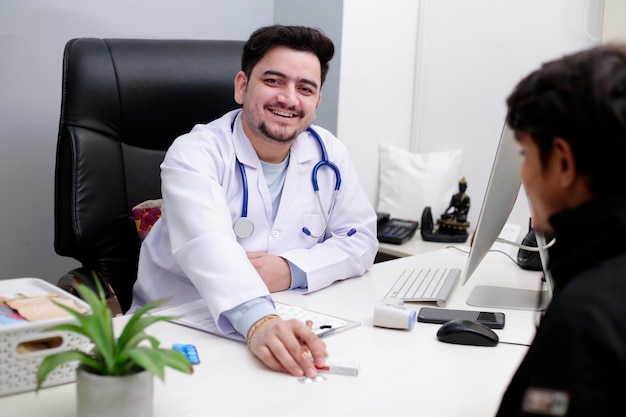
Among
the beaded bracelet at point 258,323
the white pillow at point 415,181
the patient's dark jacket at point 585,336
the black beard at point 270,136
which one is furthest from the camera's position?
the white pillow at point 415,181

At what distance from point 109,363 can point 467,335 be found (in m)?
0.68

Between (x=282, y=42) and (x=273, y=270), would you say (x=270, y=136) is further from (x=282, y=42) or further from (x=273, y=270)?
(x=273, y=270)

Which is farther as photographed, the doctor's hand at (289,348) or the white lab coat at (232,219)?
the white lab coat at (232,219)

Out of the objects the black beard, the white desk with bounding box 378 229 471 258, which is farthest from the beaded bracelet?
the white desk with bounding box 378 229 471 258

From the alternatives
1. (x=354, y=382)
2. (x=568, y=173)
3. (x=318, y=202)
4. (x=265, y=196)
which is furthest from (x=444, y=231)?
(x=568, y=173)

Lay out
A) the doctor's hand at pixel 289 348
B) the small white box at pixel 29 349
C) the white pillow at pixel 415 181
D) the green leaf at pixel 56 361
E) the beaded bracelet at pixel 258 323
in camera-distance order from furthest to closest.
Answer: the white pillow at pixel 415 181 < the beaded bracelet at pixel 258 323 < the doctor's hand at pixel 289 348 < the small white box at pixel 29 349 < the green leaf at pixel 56 361

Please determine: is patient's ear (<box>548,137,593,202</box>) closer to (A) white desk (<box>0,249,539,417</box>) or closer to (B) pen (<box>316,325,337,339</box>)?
(A) white desk (<box>0,249,539,417</box>)

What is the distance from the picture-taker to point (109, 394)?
35.5 inches

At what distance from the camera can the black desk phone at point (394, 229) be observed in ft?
8.08

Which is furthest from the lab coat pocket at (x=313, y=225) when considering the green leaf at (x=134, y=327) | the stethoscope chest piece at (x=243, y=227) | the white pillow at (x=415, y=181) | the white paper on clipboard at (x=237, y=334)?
the white pillow at (x=415, y=181)

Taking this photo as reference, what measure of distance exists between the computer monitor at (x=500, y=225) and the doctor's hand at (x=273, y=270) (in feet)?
1.33

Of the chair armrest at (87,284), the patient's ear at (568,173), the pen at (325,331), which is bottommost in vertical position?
the chair armrest at (87,284)

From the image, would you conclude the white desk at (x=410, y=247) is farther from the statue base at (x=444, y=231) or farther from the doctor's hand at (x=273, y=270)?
the doctor's hand at (x=273, y=270)

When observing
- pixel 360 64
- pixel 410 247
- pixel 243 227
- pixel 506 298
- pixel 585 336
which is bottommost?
pixel 410 247
